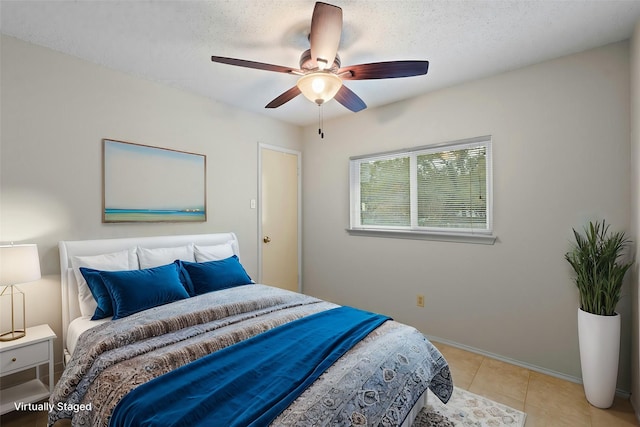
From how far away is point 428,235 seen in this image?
10.5 feet

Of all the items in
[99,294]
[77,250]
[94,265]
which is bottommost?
[99,294]

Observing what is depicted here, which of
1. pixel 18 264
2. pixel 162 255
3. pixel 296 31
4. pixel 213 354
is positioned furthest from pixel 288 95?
pixel 18 264

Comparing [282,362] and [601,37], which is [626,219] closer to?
[601,37]

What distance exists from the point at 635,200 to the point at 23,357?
411cm

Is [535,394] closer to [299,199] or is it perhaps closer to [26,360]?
[299,199]

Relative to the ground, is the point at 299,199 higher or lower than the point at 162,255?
higher

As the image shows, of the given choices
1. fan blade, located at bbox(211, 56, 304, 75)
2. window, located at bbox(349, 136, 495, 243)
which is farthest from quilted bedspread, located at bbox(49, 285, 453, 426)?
fan blade, located at bbox(211, 56, 304, 75)

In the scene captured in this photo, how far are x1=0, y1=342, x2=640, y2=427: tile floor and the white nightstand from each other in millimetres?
151

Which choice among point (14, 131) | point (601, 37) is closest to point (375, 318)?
point (601, 37)

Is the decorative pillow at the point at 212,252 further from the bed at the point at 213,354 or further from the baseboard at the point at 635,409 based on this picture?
the baseboard at the point at 635,409

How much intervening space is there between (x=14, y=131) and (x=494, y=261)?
3.94 meters

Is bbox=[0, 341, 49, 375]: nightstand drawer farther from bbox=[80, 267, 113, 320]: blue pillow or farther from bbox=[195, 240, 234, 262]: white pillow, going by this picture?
bbox=[195, 240, 234, 262]: white pillow

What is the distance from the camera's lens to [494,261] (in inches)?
110

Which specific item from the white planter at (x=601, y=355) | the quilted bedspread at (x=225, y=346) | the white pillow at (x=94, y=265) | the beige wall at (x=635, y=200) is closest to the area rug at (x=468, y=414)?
the quilted bedspread at (x=225, y=346)
